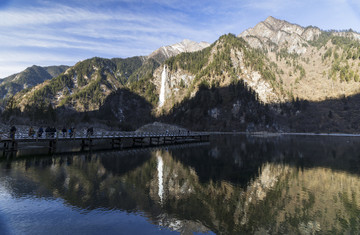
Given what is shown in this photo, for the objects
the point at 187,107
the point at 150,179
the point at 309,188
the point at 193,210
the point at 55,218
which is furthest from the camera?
the point at 187,107

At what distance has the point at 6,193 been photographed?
62.6 ft

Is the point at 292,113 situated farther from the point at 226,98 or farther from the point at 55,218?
the point at 55,218

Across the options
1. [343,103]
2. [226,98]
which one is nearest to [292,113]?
[343,103]

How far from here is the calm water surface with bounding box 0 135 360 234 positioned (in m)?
14.8

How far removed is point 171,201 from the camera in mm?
19547

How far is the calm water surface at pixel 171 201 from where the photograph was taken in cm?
1484

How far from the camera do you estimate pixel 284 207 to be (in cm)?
1898

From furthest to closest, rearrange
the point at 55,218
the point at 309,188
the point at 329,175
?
1. the point at 329,175
2. the point at 309,188
3. the point at 55,218

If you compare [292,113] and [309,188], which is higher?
[292,113]

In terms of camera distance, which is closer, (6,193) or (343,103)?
(6,193)

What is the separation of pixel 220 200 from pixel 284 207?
532cm

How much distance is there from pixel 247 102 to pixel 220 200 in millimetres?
159410

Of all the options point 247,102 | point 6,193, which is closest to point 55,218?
point 6,193

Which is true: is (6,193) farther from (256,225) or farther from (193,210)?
(256,225)
